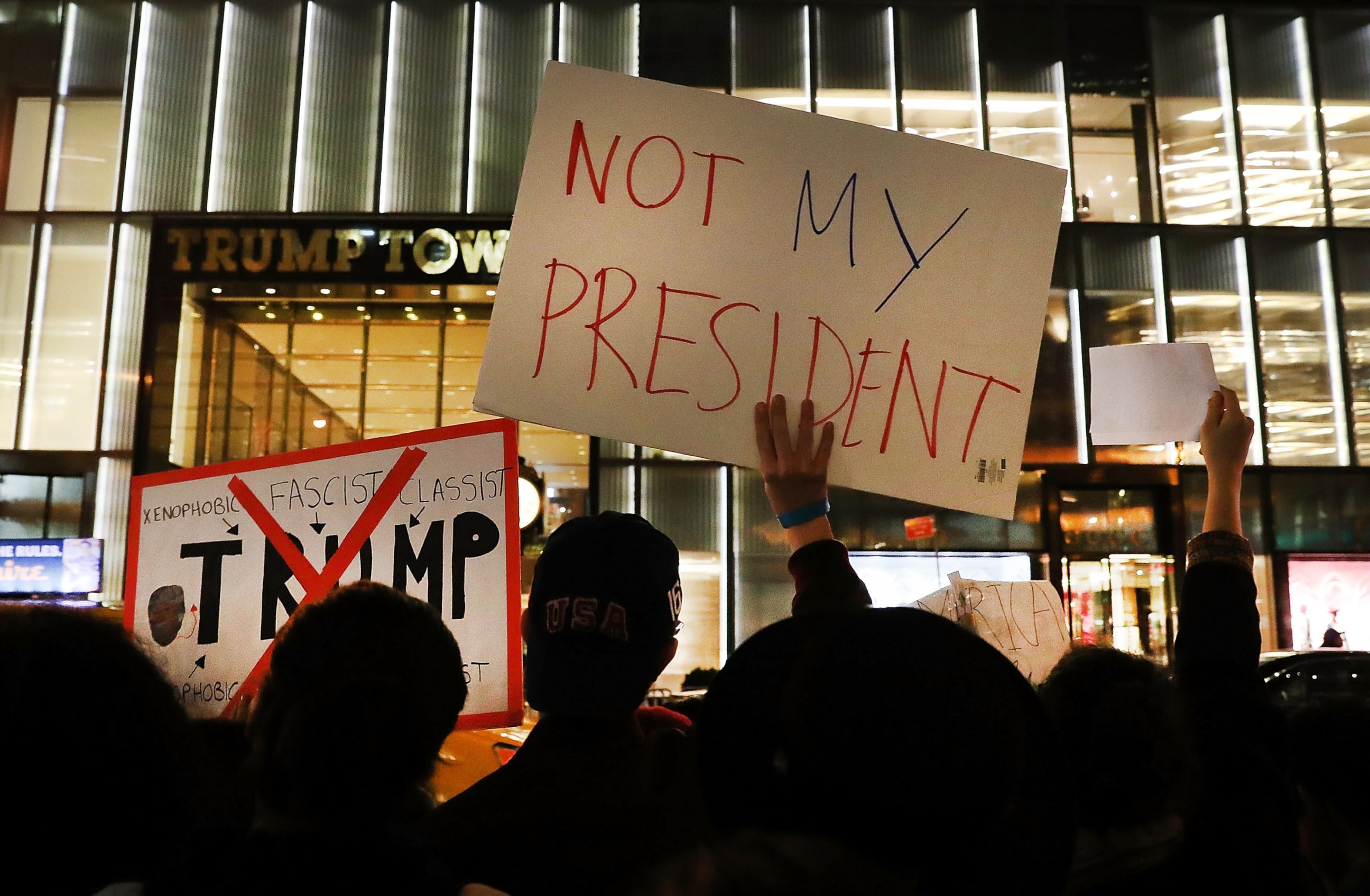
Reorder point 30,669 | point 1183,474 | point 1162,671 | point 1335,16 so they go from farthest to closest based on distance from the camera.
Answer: point 1335,16
point 1183,474
point 1162,671
point 30,669

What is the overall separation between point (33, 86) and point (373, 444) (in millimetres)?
15737

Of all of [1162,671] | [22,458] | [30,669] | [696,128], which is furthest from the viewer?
[22,458]

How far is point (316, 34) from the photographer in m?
15.6

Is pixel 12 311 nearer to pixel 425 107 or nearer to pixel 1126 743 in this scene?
pixel 425 107

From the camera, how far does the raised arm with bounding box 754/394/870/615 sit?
190 cm

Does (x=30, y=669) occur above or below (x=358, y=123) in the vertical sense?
below

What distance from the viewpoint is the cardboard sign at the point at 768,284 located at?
254cm

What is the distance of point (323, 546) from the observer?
292cm

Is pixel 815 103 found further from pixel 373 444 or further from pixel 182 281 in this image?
pixel 373 444

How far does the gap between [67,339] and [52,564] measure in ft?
10.1

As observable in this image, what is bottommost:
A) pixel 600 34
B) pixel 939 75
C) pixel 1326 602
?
pixel 1326 602

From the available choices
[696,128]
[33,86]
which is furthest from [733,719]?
[33,86]

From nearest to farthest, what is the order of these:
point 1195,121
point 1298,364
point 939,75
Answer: point 1298,364 < point 939,75 < point 1195,121

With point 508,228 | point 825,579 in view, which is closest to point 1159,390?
point 825,579
